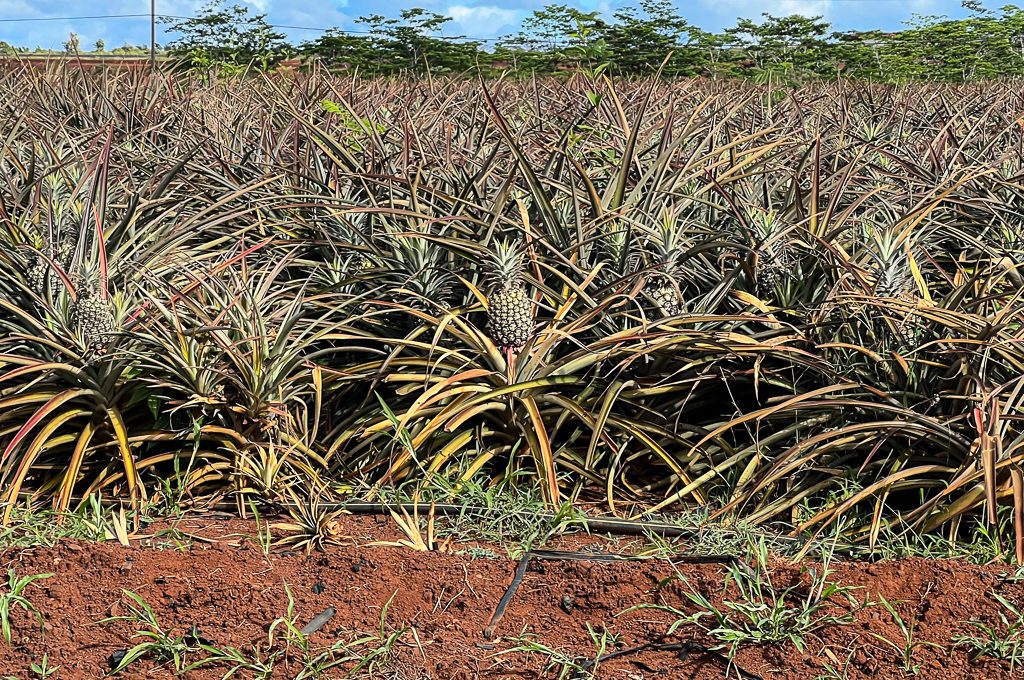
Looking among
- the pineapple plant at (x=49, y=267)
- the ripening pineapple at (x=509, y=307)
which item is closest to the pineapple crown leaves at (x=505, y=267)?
the ripening pineapple at (x=509, y=307)

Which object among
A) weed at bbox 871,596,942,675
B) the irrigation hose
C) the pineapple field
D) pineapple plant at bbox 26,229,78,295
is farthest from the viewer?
pineapple plant at bbox 26,229,78,295

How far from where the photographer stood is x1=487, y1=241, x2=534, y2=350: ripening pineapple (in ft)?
9.80

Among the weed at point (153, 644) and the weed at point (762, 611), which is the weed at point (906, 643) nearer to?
the weed at point (762, 611)

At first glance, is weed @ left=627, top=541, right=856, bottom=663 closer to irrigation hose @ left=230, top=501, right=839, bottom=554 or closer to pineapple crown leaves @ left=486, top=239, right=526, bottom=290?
irrigation hose @ left=230, top=501, right=839, bottom=554

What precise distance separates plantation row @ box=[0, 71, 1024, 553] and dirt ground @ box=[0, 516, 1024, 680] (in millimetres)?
294

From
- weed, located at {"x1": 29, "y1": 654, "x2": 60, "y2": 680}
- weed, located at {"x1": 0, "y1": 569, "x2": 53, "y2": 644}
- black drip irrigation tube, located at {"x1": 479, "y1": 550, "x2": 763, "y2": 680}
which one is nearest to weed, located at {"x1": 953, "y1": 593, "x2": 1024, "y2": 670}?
black drip irrigation tube, located at {"x1": 479, "y1": 550, "x2": 763, "y2": 680}

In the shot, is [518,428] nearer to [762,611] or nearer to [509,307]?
[509,307]

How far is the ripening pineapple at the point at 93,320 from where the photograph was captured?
2977mm

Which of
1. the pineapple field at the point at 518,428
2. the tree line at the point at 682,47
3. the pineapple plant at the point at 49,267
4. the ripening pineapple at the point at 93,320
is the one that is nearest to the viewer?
the pineapple field at the point at 518,428

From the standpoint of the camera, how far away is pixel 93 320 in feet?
9.77

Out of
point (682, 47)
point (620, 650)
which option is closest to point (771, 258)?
point (620, 650)

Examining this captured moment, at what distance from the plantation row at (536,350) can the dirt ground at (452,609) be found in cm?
29

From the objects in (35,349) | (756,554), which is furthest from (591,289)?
(35,349)

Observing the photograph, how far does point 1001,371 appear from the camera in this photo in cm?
296
